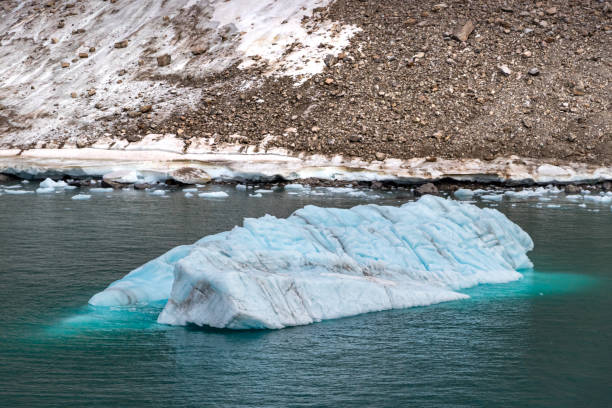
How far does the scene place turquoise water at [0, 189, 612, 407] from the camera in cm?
698

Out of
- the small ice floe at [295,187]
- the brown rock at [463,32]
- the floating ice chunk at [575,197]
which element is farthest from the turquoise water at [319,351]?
the brown rock at [463,32]

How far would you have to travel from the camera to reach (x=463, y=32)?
36.3 meters

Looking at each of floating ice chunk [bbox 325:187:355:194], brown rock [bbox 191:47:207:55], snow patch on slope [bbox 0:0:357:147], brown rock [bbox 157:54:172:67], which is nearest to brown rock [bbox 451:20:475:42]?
snow patch on slope [bbox 0:0:357:147]

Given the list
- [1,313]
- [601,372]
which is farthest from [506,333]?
[1,313]

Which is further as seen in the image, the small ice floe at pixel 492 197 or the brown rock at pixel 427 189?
the brown rock at pixel 427 189

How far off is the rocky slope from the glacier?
18234 mm

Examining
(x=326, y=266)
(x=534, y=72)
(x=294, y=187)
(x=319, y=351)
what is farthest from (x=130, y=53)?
(x=319, y=351)

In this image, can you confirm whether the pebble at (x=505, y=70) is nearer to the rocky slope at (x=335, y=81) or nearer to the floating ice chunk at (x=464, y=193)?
the rocky slope at (x=335, y=81)

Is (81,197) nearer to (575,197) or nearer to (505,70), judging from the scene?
(575,197)

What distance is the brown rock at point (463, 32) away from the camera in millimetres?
36200

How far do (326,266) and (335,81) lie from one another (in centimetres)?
2595

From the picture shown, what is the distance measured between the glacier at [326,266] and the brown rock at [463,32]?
80.5 ft

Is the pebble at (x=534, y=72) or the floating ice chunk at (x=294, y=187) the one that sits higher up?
the pebble at (x=534, y=72)

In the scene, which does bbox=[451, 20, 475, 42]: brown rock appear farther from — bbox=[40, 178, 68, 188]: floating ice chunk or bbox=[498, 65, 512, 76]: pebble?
bbox=[40, 178, 68, 188]: floating ice chunk
